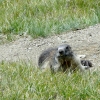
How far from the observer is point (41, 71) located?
19.7 feet

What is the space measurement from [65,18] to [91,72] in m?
3.25

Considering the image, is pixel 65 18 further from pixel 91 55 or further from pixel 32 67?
pixel 32 67

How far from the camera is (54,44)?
808 centimetres

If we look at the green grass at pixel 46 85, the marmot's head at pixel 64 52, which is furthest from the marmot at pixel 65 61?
the green grass at pixel 46 85

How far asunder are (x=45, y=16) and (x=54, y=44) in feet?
4.76

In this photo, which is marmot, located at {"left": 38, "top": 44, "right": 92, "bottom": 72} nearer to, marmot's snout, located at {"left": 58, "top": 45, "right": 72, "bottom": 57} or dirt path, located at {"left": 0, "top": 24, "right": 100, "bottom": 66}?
marmot's snout, located at {"left": 58, "top": 45, "right": 72, "bottom": 57}

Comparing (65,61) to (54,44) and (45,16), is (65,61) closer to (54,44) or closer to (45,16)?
(54,44)

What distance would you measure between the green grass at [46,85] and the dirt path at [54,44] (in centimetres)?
130

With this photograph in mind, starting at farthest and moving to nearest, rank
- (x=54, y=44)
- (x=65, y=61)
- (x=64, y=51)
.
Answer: (x=54, y=44) → (x=65, y=61) → (x=64, y=51)

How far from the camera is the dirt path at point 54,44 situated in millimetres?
7385

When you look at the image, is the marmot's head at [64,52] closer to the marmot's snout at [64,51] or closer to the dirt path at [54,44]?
the marmot's snout at [64,51]

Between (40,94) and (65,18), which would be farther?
(65,18)

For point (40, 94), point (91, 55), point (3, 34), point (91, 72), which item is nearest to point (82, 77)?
point (91, 72)

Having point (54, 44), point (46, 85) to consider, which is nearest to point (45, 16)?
point (54, 44)
